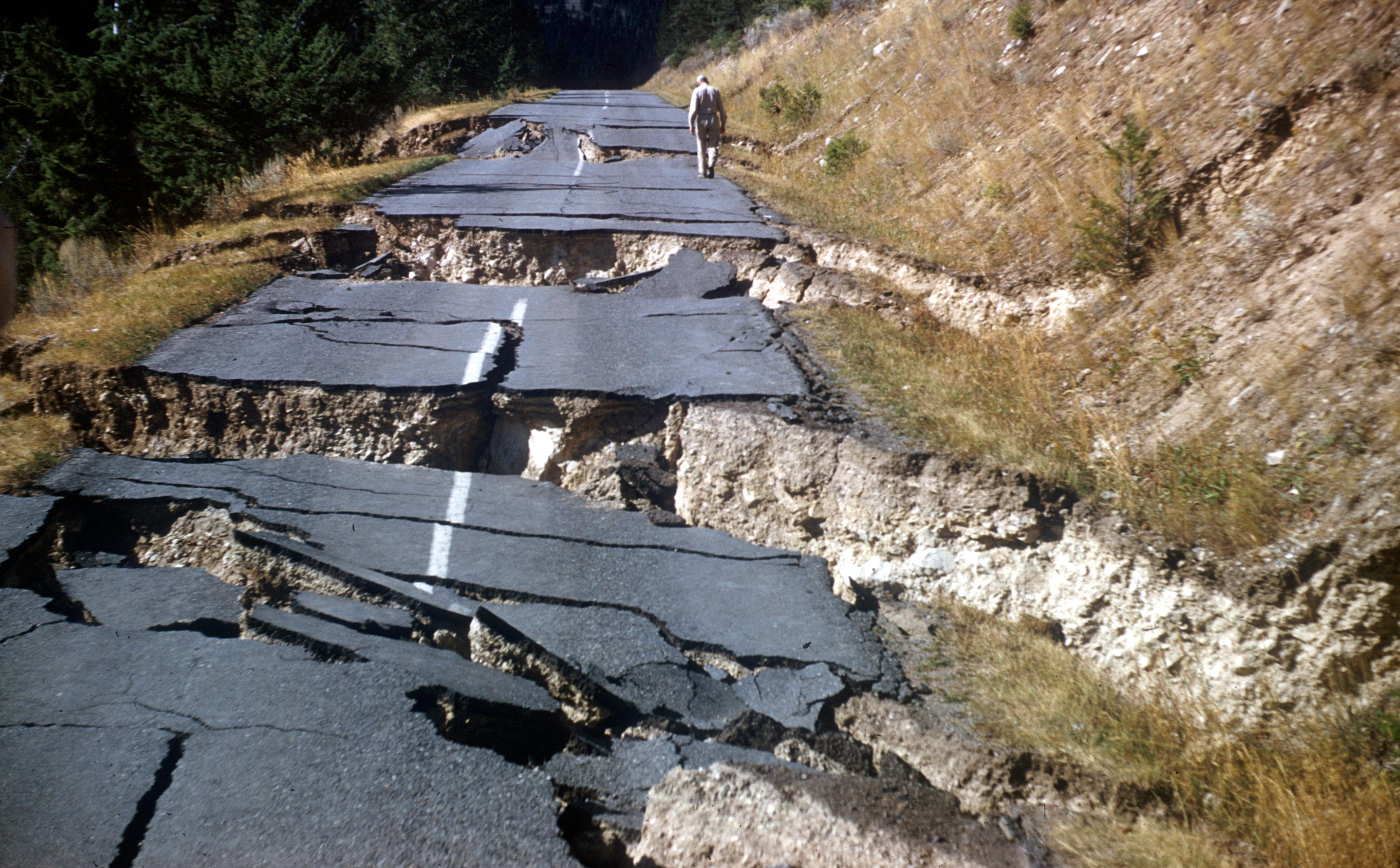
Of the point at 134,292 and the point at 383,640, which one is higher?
the point at 134,292

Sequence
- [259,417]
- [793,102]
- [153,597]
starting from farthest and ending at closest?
[793,102] < [259,417] < [153,597]

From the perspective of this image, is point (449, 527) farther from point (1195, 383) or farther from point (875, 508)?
point (1195, 383)

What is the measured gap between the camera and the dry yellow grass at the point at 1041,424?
382cm

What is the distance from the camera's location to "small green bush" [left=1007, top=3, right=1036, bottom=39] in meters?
10.5

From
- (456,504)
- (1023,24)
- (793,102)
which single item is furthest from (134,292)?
(793,102)

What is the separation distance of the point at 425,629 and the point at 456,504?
1150mm

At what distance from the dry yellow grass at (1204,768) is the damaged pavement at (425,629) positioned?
44 cm

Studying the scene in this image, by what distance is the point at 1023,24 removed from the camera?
1051 cm

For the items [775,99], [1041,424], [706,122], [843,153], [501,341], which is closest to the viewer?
[1041,424]

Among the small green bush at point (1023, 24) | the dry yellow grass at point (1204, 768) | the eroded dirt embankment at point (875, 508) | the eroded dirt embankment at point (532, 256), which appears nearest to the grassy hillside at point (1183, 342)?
the dry yellow grass at point (1204, 768)

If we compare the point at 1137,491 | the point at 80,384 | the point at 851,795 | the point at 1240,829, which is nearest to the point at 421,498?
the point at 80,384

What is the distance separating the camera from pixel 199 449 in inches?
212

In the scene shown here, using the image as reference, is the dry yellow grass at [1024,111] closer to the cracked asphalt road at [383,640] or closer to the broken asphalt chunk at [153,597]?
→ the cracked asphalt road at [383,640]

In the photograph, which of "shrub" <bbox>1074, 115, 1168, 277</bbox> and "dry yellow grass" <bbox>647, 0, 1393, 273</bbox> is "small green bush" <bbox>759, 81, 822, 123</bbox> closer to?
"dry yellow grass" <bbox>647, 0, 1393, 273</bbox>
